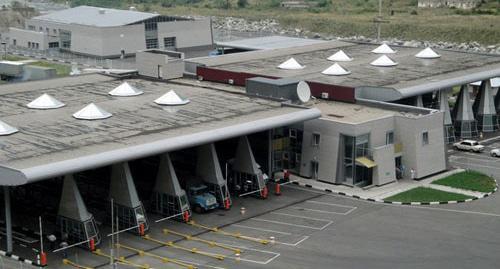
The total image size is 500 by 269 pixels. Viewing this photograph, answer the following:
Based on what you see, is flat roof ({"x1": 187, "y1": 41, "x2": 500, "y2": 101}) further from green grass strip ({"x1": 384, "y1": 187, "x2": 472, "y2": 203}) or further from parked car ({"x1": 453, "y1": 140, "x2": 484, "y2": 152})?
green grass strip ({"x1": 384, "y1": 187, "x2": 472, "y2": 203})

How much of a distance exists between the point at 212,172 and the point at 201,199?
1993mm

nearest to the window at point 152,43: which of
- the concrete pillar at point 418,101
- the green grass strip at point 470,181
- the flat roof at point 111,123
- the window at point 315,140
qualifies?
the flat roof at point 111,123

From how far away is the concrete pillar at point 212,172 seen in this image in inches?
1916

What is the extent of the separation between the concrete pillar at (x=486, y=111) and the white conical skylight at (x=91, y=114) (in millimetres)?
36094

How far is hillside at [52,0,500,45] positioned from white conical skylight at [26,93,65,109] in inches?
3689

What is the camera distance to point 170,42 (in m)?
108

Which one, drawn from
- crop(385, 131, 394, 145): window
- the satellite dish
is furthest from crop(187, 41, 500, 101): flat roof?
crop(385, 131, 394, 145): window

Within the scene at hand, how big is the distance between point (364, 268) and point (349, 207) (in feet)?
35.1

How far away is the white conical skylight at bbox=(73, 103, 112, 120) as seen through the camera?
5034 centimetres

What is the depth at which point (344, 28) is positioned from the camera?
504 ft

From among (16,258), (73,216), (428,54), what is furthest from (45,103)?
(428,54)

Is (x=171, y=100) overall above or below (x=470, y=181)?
above

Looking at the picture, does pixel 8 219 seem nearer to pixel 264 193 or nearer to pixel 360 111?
pixel 264 193

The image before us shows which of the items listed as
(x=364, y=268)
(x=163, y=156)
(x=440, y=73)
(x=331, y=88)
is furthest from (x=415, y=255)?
(x=440, y=73)
